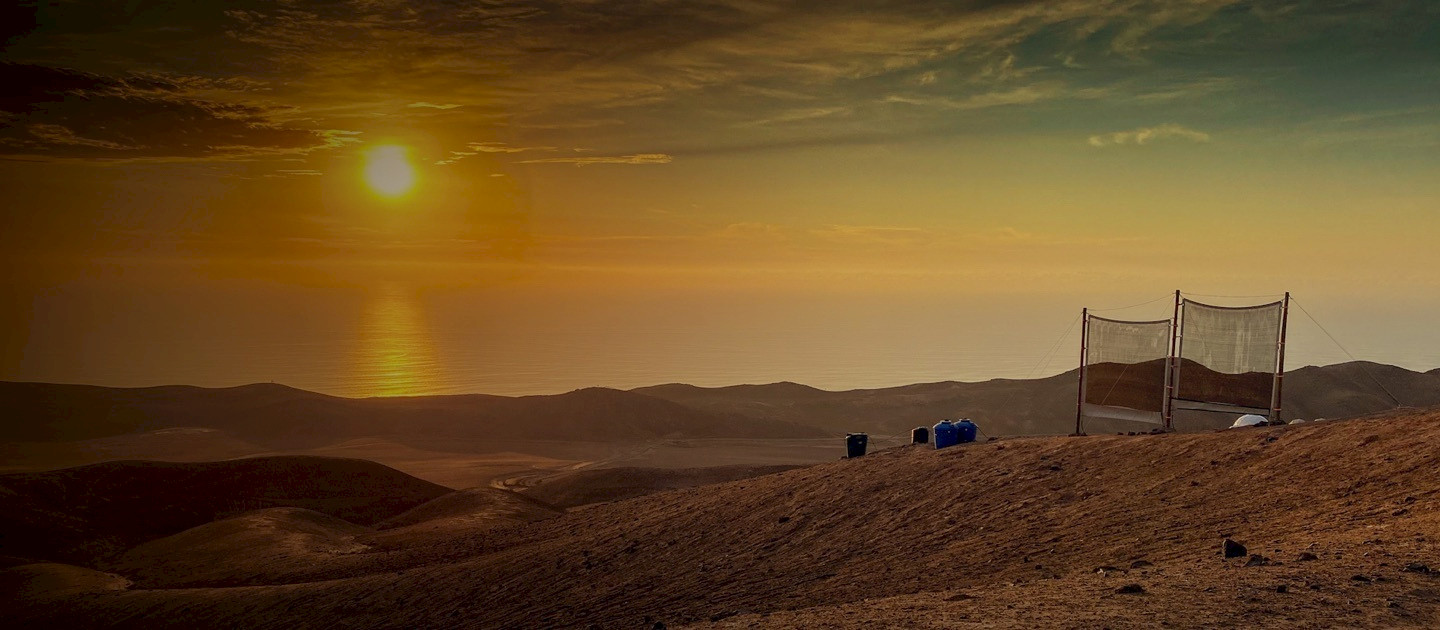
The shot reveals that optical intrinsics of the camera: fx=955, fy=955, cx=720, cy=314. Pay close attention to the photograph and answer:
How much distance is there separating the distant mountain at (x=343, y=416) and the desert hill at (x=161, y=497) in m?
30.1

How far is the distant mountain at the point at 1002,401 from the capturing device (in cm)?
5331

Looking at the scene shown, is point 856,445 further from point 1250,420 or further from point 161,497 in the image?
point 161,497

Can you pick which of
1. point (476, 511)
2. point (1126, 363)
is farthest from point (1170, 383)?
point (476, 511)

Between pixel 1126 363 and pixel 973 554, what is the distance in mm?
8032

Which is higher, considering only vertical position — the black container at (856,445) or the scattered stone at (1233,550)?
the scattered stone at (1233,550)

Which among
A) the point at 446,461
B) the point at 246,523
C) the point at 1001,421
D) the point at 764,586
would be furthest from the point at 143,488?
the point at 1001,421

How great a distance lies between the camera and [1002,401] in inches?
2734

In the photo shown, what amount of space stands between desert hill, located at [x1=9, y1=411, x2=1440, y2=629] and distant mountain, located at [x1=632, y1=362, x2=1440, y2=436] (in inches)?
1098

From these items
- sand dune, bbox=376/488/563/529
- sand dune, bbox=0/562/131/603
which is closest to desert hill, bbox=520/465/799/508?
sand dune, bbox=376/488/563/529

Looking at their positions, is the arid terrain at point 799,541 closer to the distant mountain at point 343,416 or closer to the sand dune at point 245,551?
Result: the sand dune at point 245,551

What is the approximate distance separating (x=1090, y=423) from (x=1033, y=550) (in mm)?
49780

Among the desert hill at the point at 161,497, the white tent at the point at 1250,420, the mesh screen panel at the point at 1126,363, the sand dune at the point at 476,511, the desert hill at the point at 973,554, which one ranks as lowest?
the desert hill at the point at 161,497

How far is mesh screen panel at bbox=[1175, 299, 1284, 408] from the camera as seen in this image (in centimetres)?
1877

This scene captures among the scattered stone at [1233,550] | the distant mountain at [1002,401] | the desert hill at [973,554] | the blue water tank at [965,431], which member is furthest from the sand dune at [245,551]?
the distant mountain at [1002,401]
